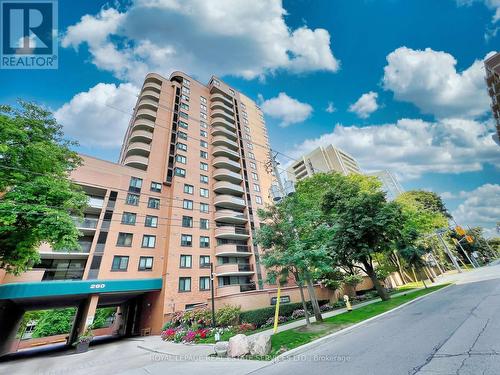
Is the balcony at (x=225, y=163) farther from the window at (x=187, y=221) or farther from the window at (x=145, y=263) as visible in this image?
the window at (x=145, y=263)

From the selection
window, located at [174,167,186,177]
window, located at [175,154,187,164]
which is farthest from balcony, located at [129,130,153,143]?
window, located at [174,167,186,177]

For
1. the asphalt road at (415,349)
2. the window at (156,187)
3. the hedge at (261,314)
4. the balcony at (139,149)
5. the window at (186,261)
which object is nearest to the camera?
the asphalt road at (415,349)

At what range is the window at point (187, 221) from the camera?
97.2 feet

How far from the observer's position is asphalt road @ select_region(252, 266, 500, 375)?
529 centimetres

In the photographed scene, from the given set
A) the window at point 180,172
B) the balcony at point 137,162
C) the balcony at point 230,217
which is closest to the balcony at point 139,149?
the balcony at point 137,162

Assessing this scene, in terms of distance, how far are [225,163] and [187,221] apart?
1280 centimetres

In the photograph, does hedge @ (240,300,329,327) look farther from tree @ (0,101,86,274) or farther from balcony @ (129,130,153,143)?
balcony @ (129,130,153,143)

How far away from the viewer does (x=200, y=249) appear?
29.6 m

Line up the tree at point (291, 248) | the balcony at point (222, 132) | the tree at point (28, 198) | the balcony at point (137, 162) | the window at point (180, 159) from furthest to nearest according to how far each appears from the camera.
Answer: the balcony at point (222, 132), the window at point (180, 159), the balcony at point (137, 162), the tree at point (291, 248), the tree at point (28, 198)

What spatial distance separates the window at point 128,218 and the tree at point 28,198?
1433 centimetres

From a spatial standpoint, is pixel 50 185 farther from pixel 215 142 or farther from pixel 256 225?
pixel 215 142

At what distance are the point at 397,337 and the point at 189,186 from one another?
29.2 m

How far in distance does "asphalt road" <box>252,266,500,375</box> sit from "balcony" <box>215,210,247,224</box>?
2417 cm

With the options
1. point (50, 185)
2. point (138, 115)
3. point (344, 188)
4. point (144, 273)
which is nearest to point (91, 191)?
point (144, 273)
